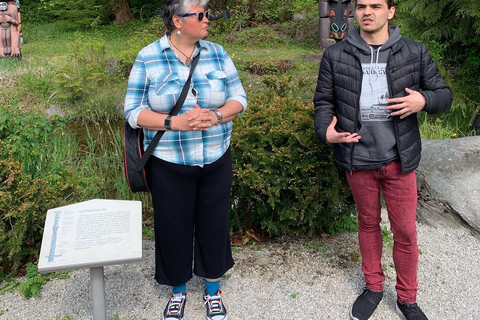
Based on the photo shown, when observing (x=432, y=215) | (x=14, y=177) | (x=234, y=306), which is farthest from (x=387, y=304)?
(x=14, y=177)

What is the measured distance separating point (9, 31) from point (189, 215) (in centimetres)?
992

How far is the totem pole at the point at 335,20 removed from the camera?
33.2 ft

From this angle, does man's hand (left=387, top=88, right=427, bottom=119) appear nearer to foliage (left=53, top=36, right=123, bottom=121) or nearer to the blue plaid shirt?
the blue plaid shirt

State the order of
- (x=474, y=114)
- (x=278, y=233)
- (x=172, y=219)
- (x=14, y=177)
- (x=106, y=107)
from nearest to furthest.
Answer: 1. (x=172, y=219)
2. (x=14, y=177)
3. (x=278, y=233)
4. (x=474, y=114)
5. (x=106, y=107)

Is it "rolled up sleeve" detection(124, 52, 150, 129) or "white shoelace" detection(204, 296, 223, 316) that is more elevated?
"rolled up sleeve" detection(124, 52, 150, 129)

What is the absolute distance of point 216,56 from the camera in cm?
243

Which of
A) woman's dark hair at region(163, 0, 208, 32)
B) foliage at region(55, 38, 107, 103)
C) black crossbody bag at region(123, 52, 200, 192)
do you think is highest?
woman's dark hair at region(163, 0, 208, 32)

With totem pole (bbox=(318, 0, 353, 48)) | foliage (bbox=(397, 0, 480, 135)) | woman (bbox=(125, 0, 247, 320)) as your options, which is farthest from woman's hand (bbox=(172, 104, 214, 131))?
totem pole (bbox=(318, 0, 353, 48))

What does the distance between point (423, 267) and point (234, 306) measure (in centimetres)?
137

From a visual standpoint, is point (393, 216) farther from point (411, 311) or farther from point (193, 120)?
point (193, 120)

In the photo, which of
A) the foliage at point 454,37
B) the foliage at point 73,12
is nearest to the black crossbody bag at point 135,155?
the foliage at point 454,37

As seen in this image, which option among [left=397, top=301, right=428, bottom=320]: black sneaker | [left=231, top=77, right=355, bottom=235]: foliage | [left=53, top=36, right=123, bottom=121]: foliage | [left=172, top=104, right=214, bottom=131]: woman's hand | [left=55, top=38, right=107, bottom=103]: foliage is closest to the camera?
[left=172, top=104, right=214, bottom=131]: woman's hand

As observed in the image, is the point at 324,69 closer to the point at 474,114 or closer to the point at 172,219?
the point at 172,219

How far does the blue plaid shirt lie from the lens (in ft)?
A: 7.50
